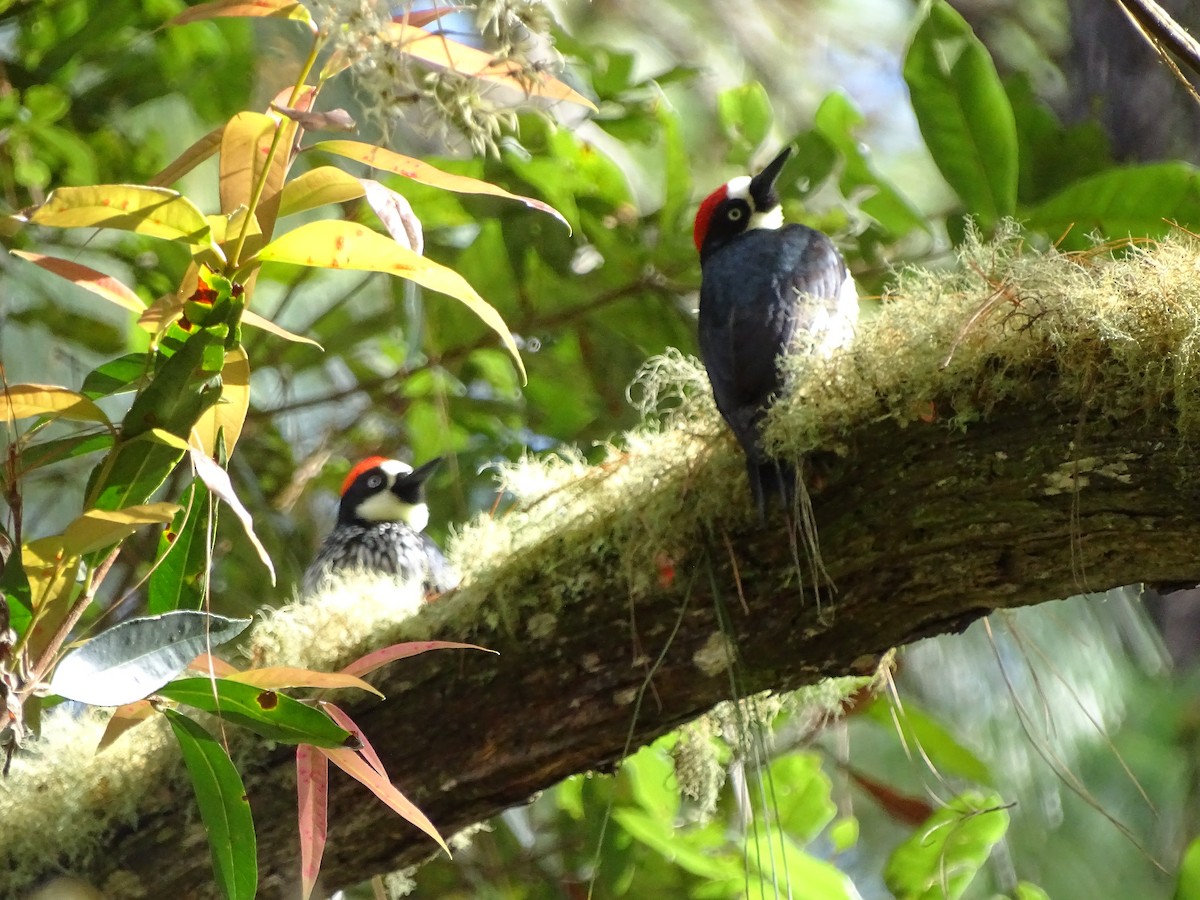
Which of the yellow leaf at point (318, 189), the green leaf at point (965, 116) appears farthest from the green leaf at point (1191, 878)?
the yellow leaf at point (318, 189)

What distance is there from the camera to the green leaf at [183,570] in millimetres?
1777

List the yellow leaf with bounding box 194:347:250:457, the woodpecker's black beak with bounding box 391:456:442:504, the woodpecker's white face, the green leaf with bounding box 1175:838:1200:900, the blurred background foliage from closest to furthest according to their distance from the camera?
1. the yellow leaf with bounding box 194:347:250:457
2. the green leaf with bounding box 1175:838:1200:900
3. the blurred background foliage
4. the woodpecker's black beak with bounding box 391:456:442:504
5. the woodpecker's white face

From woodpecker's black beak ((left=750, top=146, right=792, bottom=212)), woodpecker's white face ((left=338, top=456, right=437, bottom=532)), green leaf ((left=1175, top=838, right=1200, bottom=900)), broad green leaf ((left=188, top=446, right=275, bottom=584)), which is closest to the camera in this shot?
broad green leaf ((left=188, top=446, right=275, bottom=584))

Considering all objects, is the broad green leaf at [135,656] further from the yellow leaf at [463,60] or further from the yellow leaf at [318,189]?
the yellow leaf at [463,60]

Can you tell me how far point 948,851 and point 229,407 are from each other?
5.22 feet

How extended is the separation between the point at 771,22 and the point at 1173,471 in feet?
15.2

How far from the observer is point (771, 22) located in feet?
18.7

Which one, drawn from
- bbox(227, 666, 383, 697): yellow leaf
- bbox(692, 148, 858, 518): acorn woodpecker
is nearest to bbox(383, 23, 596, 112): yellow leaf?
bbox(692, 148, 858, 518): acorn woodpecker

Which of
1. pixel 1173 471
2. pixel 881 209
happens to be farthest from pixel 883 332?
pixel 881 209

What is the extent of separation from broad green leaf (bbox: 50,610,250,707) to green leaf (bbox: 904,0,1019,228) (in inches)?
72.3

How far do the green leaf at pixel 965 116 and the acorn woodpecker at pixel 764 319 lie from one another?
0.36 meters

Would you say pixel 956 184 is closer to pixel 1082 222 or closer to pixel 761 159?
pixel 1082 222

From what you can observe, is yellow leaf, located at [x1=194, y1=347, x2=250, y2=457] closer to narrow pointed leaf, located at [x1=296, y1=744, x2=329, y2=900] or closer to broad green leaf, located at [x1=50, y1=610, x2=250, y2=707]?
broad green leaf, located at [x1=50, y1=610, x2=250, y2=707]

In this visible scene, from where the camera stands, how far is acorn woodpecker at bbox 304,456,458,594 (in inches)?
144
